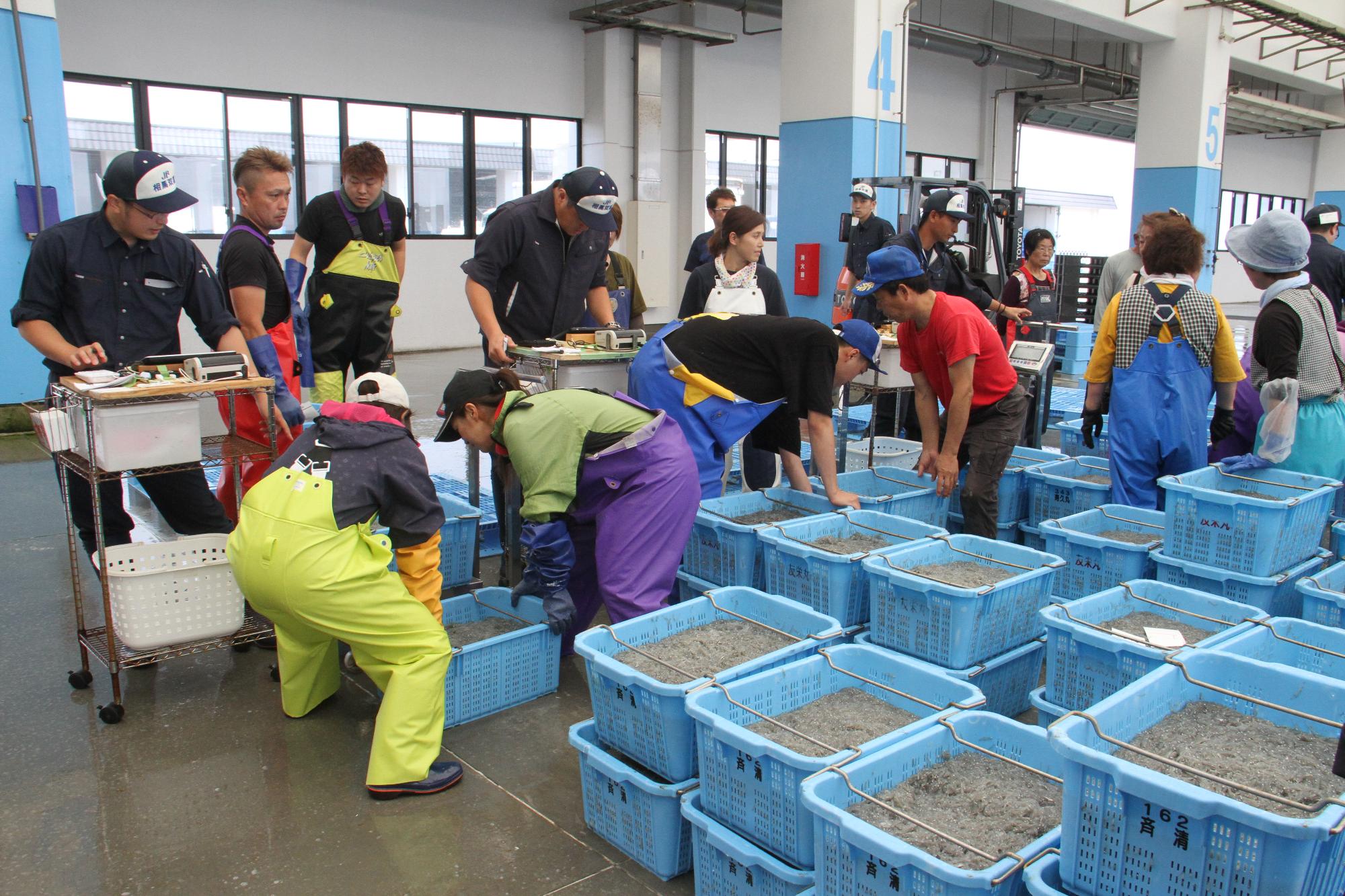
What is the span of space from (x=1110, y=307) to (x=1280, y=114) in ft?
56.1

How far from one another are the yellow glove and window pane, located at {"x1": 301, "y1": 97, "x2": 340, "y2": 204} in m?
8.10

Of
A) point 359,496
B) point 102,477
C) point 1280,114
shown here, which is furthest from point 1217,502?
point 1280,114

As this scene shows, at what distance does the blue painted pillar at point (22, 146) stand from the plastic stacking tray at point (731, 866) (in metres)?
6.23

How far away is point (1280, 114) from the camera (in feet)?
57.2

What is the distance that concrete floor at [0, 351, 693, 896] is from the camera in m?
2.27

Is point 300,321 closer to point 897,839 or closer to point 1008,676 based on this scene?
point 1008,676

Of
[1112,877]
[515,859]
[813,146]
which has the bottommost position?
[515,859]

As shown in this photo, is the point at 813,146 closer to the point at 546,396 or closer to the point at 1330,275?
the point at 1330,275

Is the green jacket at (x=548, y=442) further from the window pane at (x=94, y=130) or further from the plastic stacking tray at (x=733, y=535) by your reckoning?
the window pane at (x=94, y=130)

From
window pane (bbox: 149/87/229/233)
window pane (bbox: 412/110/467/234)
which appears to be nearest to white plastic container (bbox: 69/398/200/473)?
window pane (bbox: 149/87/229/233)

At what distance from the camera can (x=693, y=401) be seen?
345 centimetres

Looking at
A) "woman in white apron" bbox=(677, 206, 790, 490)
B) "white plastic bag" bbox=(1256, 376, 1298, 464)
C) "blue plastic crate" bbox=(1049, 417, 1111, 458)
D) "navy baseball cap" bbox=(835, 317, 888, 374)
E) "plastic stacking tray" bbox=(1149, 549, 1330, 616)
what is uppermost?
"woman in white apron" bbox=(677, 206, 790, 490)

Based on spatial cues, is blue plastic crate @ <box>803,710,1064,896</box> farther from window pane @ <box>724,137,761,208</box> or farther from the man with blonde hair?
window pane @ <box>724,137,761,208</box>

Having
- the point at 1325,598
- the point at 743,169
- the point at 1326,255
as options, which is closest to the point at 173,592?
the point at 1325,598
